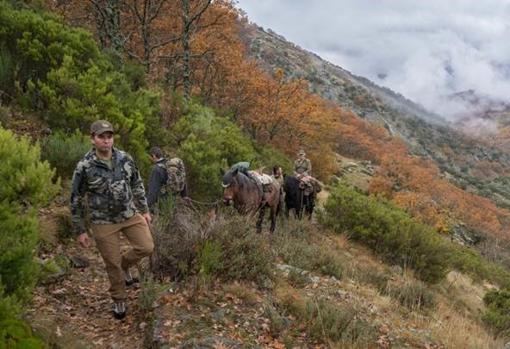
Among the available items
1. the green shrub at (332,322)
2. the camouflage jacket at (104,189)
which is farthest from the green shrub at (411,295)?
the camouflage jacket at (104,189)

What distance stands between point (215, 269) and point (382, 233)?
27.9 ft

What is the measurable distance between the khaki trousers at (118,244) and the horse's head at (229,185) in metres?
3.22

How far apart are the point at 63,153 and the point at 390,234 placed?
8.91 metres

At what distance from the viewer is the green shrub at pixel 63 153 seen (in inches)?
298

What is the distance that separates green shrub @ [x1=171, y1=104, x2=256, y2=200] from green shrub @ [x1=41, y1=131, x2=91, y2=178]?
302cm

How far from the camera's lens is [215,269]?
227 inches

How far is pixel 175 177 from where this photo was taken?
7.92m

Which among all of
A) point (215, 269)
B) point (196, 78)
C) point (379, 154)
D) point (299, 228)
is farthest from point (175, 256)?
point (379, 154)

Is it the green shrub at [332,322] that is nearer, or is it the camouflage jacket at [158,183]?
the green shrub at [332,322]

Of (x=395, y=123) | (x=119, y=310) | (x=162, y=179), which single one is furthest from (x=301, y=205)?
(x=395, y=123)

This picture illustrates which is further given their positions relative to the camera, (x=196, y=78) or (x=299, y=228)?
(x=196, y=78)

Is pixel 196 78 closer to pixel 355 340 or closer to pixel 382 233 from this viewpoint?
pixel 382 233

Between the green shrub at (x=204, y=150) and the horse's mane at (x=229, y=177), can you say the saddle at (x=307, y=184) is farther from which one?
the horse's mane at (x=229, y=177)

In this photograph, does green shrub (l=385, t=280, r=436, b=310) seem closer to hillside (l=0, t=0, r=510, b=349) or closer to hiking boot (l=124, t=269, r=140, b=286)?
hillside (l=0, t=0, r=510, b=349)
